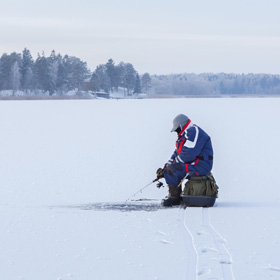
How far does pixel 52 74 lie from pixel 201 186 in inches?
3964

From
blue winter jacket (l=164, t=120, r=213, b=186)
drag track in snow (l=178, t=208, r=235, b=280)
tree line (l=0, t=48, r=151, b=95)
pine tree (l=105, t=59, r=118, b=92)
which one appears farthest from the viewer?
pine tree (l=105, t=59, r=118, b=92)

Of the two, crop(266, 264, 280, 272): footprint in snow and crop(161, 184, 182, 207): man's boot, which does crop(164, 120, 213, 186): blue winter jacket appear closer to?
crop(161, 184, 182, 207): man's boot

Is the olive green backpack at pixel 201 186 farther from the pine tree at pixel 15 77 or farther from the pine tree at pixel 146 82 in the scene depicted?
the pine tree at pixel 146 82

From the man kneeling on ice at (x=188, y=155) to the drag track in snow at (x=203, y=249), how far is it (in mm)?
495

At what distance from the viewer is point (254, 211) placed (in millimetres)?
5953

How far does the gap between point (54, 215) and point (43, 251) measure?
138cm

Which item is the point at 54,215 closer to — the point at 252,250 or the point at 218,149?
the point at 252,250

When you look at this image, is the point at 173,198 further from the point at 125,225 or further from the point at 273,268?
the point at 273,268

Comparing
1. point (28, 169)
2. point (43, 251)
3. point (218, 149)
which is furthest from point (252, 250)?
point (218, 149)

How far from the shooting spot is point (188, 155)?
587 cm

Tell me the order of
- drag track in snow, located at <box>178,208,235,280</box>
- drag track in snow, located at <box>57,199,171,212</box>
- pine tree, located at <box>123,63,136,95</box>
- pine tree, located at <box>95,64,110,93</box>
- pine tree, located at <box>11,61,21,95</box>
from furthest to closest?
pine tree, located at <box>123,63,136,95</box>
pine tree, located at <box>95,64,110,93</box>
pine tree, located at <box>11,61,21,95</box>
drag track in snow, located at <box>57,199,171,212</box>
drag track in snow, located at <box>178,208,235,280</box>

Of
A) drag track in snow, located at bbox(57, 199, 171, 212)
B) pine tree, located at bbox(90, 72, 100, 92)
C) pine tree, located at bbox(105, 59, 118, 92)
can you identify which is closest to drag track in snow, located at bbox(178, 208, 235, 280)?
drag track in snow, located at bbox(57, 199, 171, 212)

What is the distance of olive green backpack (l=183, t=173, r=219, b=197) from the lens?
19.6ft

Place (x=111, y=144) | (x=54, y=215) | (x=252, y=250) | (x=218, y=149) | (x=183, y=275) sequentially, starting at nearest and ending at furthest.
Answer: (x=183, y=275) < (x=252, y=250) < (x=54, y=215) < (x=218, y=149) < (x=111, y=144)
